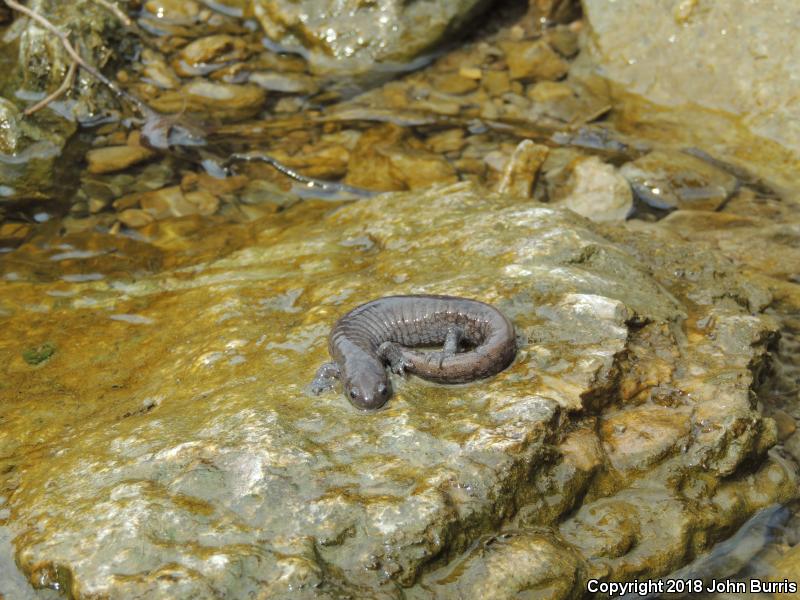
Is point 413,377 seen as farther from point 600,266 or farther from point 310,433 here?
point 600,266

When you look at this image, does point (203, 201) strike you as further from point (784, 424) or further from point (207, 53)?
point (784, 424)

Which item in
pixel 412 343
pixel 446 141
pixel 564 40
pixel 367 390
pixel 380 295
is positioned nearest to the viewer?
pixel 367 390

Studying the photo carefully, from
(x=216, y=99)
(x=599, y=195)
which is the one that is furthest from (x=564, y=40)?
(x=216, y=99)

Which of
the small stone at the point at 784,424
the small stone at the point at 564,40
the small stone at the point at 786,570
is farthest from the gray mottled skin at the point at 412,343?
the small stone at the point at 564,40

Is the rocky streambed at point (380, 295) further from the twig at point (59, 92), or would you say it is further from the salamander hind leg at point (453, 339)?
the salamander hind leg at point (453, 339)

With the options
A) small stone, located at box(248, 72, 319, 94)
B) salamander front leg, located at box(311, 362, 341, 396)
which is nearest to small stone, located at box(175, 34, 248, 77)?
small stone, located at box(248, 72, 319, 94)

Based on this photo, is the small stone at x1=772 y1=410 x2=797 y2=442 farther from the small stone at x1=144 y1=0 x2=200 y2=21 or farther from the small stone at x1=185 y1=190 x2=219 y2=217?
the small stone at x1=144 y1=0 x2=200 y2=21

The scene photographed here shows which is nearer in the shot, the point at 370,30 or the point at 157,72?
the point at 157,72
